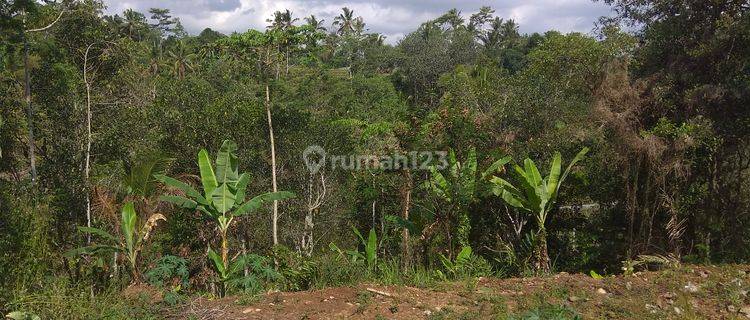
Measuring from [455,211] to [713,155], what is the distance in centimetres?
356

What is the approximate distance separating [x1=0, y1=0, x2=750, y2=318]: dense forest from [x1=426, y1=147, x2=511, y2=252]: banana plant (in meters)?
0.03

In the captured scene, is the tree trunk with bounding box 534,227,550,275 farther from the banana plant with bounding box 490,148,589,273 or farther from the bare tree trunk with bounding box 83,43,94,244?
the bare tree trunk with bounding box 83,43,94,244

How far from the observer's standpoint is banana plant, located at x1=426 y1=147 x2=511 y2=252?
7.80m

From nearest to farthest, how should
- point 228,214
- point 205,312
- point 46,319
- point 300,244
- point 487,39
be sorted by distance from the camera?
point 46,319
point 205,312
point 228,214
point 300,244
point 487,39

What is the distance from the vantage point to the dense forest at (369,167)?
6.61m

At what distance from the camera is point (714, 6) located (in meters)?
7.37

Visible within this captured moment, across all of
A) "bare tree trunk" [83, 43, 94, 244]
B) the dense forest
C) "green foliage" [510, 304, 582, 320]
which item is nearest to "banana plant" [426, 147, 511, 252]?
the dense forest

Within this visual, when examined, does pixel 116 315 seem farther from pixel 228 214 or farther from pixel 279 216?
pixel 279 216

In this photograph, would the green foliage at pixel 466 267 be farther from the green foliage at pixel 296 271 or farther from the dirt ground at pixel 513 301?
the green foliage at pixel 296 271

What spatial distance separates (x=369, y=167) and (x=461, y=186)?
332cm

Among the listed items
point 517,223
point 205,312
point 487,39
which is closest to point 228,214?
point 205,312

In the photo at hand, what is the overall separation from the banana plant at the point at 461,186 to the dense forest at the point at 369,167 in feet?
0.09

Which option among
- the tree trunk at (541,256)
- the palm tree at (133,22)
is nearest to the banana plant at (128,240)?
the tree trunk at (541,256)

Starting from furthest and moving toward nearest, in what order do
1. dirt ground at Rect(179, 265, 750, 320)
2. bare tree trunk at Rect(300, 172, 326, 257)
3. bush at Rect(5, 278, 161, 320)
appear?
bare tree trunk at Rect(300, 172, 326, 257) < dirt ground at Rect(179, 265, 750, 320) < bush at Rect(5, 278, 161, 320)
